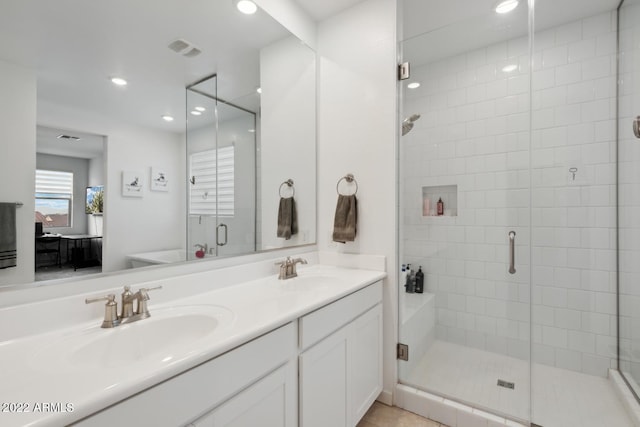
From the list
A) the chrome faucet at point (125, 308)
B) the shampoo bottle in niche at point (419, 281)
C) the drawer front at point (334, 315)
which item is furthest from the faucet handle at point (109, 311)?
the shampoo bottle in niche at point (419, 281)

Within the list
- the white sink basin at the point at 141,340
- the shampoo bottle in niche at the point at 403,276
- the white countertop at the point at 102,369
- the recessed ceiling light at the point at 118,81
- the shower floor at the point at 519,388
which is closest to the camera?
the white countertop at the point at 102,369

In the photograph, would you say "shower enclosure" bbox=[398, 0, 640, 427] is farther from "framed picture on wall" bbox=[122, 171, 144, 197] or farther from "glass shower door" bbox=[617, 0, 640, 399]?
"framed picture on wall" bbox=[122, 171, 144, 197]

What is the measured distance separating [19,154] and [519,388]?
2638mm

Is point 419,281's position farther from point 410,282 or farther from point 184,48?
point 184,48

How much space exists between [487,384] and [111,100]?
254 cm

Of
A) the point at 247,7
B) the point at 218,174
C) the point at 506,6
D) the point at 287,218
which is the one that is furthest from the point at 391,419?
the point at 506,6

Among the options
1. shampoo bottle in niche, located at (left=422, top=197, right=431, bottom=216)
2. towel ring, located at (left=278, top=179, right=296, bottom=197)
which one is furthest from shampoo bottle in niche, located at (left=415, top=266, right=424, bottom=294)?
towel ring, located at (left=278, top=179, right=296, bottom=197)

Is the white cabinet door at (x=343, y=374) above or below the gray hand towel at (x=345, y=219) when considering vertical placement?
below

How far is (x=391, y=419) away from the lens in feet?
5.58

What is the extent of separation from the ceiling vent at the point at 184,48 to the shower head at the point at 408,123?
1.30 m

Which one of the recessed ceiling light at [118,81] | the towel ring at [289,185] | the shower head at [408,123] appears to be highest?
the shower head at [408,123]

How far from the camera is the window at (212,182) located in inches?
56.2

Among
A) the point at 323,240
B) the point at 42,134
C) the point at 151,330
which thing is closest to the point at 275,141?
the point at 323,240

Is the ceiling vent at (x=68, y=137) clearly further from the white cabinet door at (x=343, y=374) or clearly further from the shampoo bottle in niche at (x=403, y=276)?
the shampoo bottle in niche at (x=403, y=276)
